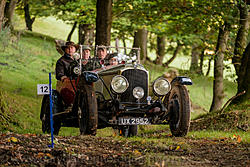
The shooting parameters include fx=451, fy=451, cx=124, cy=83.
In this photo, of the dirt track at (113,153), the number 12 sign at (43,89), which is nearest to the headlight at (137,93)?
the dirt track at (113,153)

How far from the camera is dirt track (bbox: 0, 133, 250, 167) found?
18.7 feet

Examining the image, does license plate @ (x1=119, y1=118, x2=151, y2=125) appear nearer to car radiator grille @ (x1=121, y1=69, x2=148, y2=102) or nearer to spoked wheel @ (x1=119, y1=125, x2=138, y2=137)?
car radiator grille @ (x1=121, y1=69, x2=148, y2=102)

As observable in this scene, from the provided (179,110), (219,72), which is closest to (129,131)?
(179,110)

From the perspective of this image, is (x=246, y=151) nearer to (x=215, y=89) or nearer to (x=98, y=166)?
(x=98, y=166)

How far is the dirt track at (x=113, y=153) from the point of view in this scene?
569cm

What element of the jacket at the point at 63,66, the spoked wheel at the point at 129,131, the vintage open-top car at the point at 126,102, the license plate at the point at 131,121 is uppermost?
the jacket at the point at 63,66

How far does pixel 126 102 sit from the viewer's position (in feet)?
30.8

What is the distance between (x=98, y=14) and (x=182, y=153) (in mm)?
9295

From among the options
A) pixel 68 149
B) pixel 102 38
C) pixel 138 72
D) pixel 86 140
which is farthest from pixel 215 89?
pixel 68 149

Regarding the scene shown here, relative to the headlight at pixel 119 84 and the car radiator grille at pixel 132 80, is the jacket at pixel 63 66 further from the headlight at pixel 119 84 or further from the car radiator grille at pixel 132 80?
the headlight at pixel 119 84

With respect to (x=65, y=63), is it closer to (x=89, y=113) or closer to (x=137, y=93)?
(x=137, y=93)

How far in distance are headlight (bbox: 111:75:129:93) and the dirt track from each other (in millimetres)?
1391

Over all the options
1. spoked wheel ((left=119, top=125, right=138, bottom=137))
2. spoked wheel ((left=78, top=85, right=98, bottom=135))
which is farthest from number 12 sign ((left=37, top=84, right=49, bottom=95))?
spoked wheel ((left=119, top=125, right=138, bottom=137))

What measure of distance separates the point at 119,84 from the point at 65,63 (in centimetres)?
226
